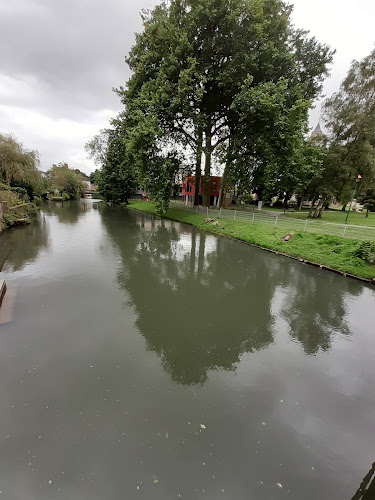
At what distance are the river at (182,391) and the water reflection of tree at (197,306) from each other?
0.04 meters

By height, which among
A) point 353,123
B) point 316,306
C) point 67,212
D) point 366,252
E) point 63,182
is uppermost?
point 353,123

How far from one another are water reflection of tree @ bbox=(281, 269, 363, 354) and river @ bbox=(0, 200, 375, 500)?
45mm

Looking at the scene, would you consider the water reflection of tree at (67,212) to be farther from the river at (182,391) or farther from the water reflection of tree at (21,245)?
the river at (182,391)

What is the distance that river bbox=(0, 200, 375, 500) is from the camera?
7.98ft

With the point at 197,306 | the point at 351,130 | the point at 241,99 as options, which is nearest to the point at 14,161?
the point at 241,99

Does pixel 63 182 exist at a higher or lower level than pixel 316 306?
higher

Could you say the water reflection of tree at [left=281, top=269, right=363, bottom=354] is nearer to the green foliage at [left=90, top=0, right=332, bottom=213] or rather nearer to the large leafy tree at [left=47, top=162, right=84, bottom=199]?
the green foliage at [left=90, top=0, right=332, bottom=213]

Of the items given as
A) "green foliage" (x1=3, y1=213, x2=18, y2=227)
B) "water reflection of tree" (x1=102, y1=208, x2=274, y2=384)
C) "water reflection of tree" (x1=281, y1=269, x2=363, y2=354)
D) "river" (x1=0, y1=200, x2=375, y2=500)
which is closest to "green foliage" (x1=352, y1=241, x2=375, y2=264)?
"water reflection of tree" (x1=281, y1=269, x2=363, y2=354)

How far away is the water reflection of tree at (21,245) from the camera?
29.5 feet

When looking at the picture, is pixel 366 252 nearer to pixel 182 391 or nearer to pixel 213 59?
pixel 182 391

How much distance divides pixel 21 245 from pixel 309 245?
14.4m

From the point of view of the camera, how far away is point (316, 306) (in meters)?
6.50

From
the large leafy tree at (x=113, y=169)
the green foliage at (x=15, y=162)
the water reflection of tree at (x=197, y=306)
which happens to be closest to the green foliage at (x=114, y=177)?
the large leafy tree at (x=113, y=169)

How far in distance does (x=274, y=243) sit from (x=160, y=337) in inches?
392
